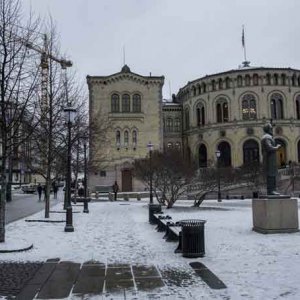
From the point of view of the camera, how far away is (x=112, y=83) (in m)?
62.3

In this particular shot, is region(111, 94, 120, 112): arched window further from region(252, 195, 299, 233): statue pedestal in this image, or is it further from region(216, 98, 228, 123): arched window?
region(252, 195, 299, 233): statue pedestal

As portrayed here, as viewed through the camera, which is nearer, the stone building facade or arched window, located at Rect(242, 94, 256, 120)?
the stone building facade

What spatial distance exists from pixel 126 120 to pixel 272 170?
4663 cm

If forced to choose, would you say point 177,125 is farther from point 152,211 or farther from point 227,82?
point 152,211

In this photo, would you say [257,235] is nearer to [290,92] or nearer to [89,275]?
[89,275]

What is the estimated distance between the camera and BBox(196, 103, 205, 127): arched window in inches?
2709

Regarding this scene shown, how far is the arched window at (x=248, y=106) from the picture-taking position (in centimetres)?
6469

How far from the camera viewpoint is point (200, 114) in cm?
6925

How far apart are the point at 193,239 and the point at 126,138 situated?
51.0 metres

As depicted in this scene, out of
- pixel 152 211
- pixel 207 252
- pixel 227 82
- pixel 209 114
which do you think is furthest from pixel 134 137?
pixel 207 252

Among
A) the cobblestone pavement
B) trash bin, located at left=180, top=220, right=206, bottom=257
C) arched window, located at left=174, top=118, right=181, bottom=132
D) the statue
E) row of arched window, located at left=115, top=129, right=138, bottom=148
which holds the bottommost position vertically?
the cobblestone pavement

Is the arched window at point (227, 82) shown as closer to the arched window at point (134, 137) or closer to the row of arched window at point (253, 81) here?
the row of arched window at point (253, 81)

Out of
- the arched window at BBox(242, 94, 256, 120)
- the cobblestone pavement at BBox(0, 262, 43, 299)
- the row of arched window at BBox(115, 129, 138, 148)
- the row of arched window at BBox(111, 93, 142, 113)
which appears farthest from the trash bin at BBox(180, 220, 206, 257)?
the arched window at BBox(242, 94, 256, 120)

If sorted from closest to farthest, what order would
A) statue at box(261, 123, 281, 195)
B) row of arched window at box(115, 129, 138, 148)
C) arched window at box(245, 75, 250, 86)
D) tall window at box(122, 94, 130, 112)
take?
statue at box(261, 123, 281, 195) → row of arched window at box(115, 129, 138, 148) → tall window at box(122, 94, 130, 112) → arched window at box(245, 75, 250, 86)
